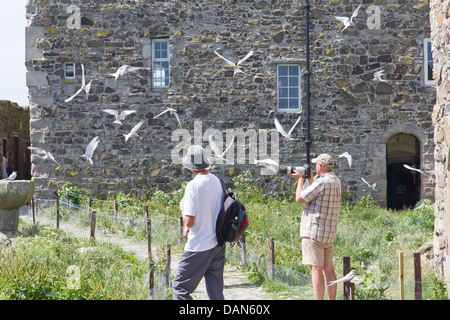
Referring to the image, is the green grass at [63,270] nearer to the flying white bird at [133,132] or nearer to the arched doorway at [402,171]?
the flying white bird at [133,132]

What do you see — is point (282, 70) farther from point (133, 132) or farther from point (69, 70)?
point (69, 70)

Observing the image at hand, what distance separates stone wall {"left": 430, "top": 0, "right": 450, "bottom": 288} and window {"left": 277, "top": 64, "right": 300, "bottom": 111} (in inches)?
267

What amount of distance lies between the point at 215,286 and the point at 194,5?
10078mm

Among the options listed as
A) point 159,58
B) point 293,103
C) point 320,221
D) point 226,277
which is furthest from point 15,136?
point 320,221

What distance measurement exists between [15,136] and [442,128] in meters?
17.3

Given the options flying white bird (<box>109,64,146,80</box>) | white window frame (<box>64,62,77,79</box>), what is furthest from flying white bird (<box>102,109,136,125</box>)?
white window frame (<box>64,62,77,79</box>)

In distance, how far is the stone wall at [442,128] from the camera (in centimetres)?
600

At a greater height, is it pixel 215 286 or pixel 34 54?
pixel 34 54

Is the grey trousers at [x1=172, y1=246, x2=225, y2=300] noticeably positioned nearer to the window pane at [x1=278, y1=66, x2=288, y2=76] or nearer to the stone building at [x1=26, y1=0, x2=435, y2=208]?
the stone building at [x1=26, y1=0, x2=435, y2=208]

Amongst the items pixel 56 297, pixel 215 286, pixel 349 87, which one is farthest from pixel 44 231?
pixel 349 87

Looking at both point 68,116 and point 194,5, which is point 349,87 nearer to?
point 194,5

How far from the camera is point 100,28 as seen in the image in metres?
13.4

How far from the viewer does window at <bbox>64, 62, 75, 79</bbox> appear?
1354 cm

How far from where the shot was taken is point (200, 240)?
462cm
